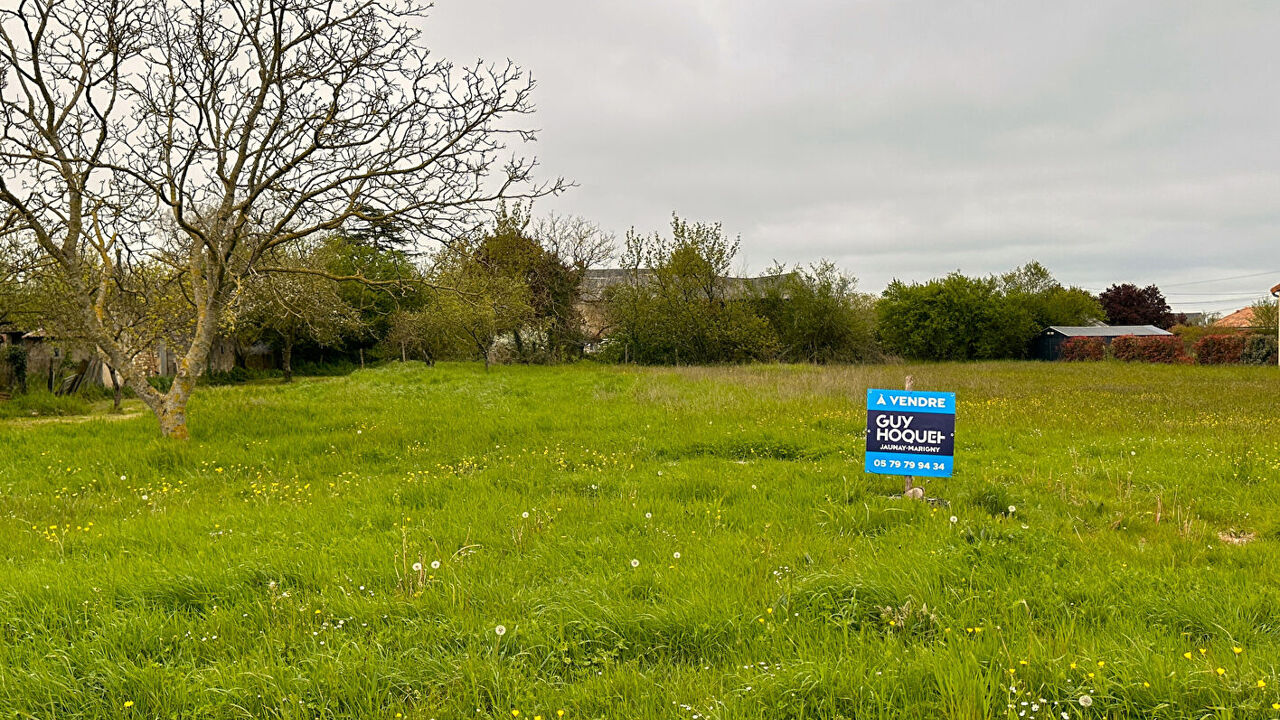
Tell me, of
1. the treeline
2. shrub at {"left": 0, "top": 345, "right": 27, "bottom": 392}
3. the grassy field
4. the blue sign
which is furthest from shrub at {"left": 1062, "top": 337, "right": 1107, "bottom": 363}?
shrub at {"left": 0, "top": 345, "right": 27, "bottom": 392}

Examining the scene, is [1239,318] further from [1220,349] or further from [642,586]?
[642,586]

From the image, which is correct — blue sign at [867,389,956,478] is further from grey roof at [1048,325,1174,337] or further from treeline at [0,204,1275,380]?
grey roof at [1048,325,1174,337]

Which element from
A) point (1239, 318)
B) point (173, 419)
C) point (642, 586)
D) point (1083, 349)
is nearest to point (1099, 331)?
point (1083, 349)

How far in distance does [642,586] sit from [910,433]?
3.05m

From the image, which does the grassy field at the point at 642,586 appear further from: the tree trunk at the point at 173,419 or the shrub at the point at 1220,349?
the shrub at the point at 1220,349

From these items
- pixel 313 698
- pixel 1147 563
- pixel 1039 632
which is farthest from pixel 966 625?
pixel 313 698

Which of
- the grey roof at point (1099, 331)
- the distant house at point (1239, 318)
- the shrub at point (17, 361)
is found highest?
the distant house at point (1239, 318)

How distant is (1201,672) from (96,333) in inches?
507

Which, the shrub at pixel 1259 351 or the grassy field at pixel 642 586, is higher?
the shrub at pixel 1259 351

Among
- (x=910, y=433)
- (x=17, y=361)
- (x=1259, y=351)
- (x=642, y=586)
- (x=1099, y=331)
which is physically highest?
(x=1099, y=331)

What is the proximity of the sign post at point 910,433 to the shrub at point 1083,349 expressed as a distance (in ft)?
135

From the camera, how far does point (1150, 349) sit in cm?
3516

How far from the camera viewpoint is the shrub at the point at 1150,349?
33.3 metres

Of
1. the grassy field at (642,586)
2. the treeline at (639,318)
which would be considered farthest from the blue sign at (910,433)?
the treeline at (639,318)
